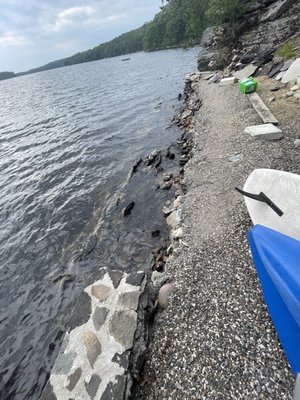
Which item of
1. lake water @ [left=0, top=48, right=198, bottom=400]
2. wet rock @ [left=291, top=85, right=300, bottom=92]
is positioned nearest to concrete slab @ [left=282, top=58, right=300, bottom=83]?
wet rock @ [left=291, top=85, right=300, bottom=92]

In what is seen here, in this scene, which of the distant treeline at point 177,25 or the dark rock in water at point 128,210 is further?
the distant treeline at point 177,25

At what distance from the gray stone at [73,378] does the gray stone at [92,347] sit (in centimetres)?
19

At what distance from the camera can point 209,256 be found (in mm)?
4766

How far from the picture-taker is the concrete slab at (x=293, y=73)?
11.3 m

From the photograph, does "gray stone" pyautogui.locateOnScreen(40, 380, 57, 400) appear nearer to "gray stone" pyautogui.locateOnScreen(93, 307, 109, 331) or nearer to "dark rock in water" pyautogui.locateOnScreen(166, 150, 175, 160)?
"gray stone" pyautogui.locateOnScreen(93, 307, 109, 331)

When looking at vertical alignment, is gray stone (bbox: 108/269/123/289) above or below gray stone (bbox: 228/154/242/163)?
above

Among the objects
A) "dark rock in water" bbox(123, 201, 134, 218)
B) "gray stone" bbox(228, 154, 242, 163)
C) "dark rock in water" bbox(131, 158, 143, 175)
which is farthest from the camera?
"dark rock in water" bbox(131, 158, 143, 175)

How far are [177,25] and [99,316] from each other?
11185cm

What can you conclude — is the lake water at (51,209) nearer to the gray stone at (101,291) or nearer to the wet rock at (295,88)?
the gray stone at (101,291)

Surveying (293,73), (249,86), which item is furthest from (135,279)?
(293,73)

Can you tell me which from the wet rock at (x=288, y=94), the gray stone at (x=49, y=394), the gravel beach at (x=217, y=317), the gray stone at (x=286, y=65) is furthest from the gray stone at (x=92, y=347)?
the gray stone at (x=286, y=65)

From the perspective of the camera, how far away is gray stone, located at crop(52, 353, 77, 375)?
3.47 metres

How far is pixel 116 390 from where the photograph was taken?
3.11 metres

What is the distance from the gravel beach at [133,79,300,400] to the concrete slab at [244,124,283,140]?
947mm
